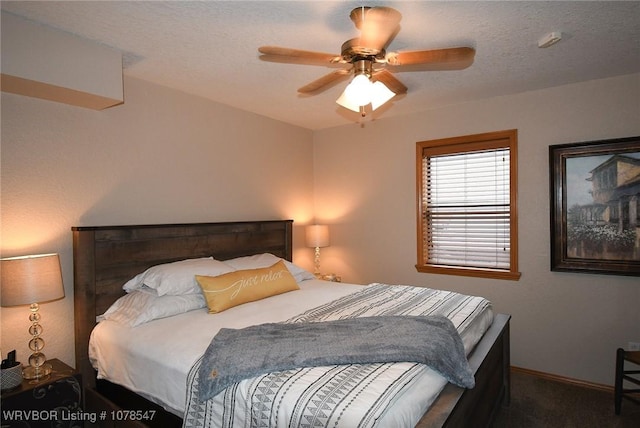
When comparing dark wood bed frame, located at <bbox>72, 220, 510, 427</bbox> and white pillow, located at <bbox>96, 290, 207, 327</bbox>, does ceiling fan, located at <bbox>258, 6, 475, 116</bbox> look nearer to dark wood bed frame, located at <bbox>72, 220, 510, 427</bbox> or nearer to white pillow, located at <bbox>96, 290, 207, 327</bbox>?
dark wood bed frame, located at <bbox>72, 220, 510, 427</bbox>

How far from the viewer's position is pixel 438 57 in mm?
1842

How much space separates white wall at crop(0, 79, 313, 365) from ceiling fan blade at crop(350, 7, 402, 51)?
6.48 feet

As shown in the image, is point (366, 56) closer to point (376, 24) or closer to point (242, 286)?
point (376, 24)

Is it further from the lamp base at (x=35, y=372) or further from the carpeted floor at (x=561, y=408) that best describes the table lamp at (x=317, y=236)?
the lamp base at (x=35, y=372)

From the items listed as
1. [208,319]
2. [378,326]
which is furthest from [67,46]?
[378,326]

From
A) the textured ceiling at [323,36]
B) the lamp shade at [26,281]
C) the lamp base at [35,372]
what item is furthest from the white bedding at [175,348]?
the textured ceiling at [323,36]

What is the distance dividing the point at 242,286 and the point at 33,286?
1223 mm

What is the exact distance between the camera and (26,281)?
1.96 metres

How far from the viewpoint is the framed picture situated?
2854mm

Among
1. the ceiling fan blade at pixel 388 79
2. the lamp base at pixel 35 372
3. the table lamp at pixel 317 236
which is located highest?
the ceiling fan blade at pixel 388 79

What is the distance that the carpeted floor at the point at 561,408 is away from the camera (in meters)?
2.50

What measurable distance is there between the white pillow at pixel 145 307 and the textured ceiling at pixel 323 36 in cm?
165

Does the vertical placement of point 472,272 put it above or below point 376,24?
below

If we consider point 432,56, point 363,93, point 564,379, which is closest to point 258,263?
point 363,93
